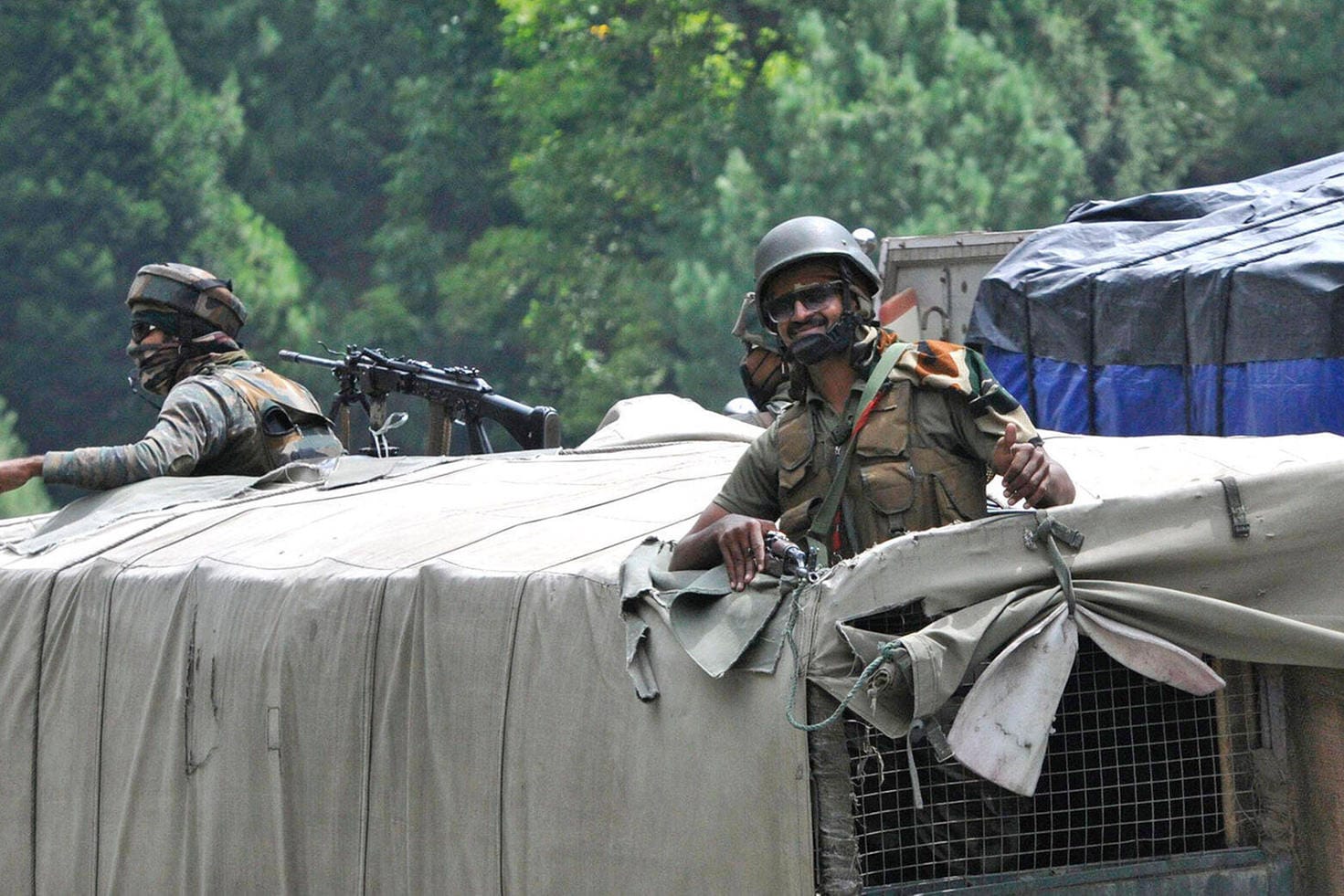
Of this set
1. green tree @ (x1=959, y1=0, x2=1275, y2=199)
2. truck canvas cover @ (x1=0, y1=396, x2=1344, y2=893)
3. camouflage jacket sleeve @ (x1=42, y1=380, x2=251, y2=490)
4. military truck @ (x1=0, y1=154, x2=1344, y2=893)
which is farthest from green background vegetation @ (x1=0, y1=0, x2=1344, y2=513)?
military truck @ (x1=0, y1=154, x2=1344, y2=893)

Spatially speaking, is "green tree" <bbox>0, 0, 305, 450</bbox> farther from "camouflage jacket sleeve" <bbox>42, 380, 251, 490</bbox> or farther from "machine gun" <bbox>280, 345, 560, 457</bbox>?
"camouflage jacket sleeve" <bbox>42, 380, 251, 490</bbox>

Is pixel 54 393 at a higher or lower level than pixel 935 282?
higher

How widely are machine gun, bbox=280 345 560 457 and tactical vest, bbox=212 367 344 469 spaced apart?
0.82 ft

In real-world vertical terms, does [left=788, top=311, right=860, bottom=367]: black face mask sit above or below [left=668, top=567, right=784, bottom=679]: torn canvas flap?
above

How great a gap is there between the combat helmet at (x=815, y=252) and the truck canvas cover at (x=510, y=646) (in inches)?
28.6

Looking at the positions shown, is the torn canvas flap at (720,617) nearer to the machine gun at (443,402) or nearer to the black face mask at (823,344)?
the black face mask at (823,344)

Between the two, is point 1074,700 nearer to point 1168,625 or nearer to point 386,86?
point 1168,625

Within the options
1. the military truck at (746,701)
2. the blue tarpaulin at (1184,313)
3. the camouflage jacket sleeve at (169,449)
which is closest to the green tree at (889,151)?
the blue tarpaulin at (1184,313)

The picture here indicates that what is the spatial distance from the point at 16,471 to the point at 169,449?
53 cm

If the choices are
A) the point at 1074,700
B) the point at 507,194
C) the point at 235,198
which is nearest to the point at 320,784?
the point at 1074,700

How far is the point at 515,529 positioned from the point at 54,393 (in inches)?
1104

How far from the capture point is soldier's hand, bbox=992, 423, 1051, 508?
4598 millimetres

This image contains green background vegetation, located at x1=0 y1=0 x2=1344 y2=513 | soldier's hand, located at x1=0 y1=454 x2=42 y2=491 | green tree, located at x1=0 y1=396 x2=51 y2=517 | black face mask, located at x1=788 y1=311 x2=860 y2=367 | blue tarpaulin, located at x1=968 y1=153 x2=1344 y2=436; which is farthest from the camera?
green tree, located at x1=0 y1=396 x2=51 y2=517

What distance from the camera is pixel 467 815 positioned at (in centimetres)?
525
